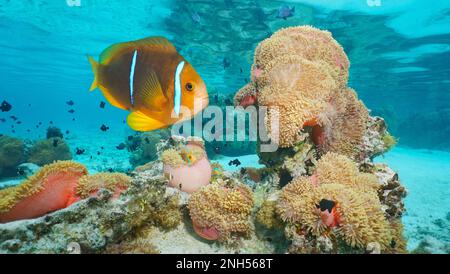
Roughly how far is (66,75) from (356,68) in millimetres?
37281

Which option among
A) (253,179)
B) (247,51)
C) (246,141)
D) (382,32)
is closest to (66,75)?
(247,51)

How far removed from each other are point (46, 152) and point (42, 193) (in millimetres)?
11235

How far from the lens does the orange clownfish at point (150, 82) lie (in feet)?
6.61

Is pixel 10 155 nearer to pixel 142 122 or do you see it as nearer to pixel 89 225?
pixel 89 225

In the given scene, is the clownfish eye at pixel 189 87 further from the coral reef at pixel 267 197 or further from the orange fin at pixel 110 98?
the coral reef at pixel 267 197

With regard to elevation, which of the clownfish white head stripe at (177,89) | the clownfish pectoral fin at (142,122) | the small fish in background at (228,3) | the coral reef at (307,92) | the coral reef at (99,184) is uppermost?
the small fish in background at (228,3)

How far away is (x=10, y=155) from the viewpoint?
1140 cm

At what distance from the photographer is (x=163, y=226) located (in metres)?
3.58

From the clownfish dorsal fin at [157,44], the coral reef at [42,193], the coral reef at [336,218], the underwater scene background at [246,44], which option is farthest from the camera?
the underwater scene background at [246,44]

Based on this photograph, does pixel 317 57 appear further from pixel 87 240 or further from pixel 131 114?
pixel 87 240

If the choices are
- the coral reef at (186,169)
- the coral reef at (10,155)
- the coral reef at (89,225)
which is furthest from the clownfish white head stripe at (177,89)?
the coral reef at (10,155)

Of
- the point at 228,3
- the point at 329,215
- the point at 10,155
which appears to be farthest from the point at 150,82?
the point at 228,3

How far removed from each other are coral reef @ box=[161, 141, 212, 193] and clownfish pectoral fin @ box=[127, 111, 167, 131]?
196 cm

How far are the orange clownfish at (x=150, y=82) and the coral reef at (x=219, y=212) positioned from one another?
4.92ft
